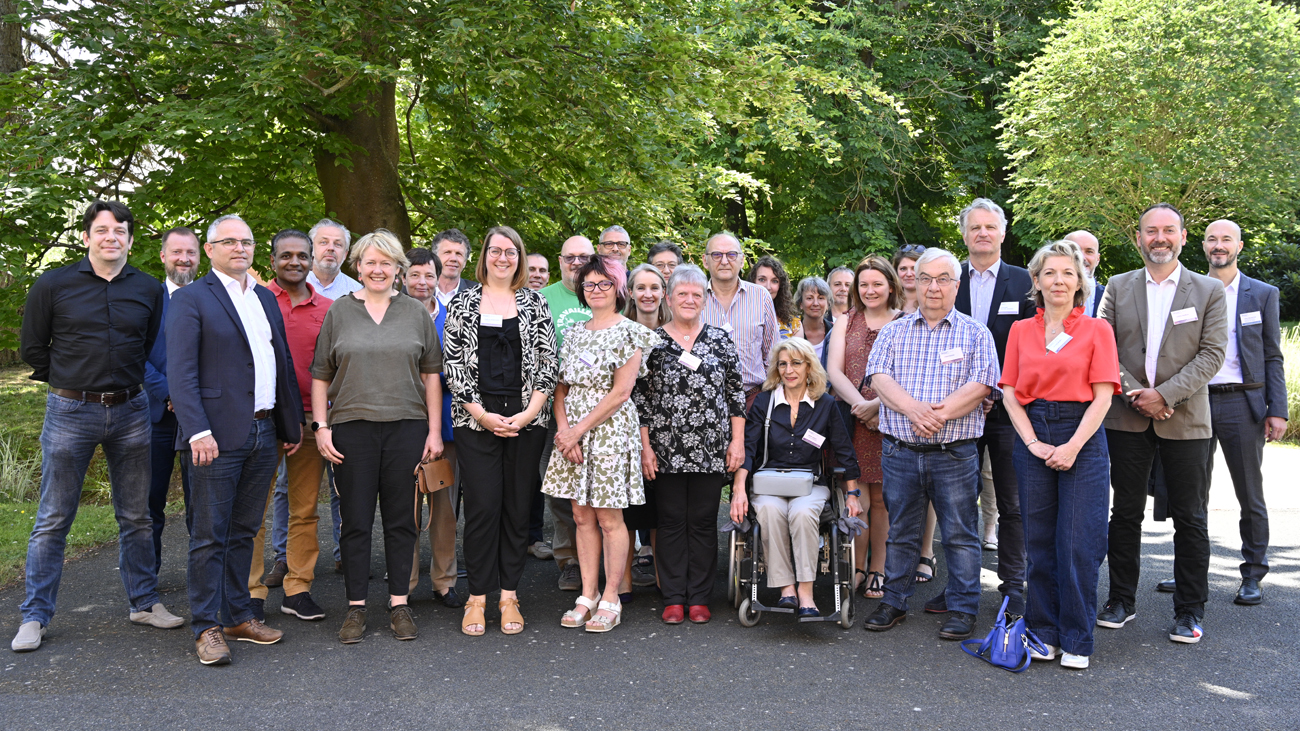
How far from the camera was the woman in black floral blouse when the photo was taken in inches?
189

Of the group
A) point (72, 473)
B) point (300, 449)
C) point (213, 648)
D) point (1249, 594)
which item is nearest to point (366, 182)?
point (300, 449)

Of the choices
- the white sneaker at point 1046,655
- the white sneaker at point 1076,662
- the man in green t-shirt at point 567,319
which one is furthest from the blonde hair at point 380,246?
the white sneaker at point 1076,662

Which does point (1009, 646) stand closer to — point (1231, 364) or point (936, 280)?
point (936, 280)

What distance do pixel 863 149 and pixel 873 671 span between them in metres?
13.7

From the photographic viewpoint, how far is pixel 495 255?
462 centimetres

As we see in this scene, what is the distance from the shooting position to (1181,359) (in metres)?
4.52

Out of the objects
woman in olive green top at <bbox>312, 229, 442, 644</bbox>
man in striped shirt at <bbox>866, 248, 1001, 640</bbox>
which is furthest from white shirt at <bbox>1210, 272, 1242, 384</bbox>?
woman in olive green top at <bbox>312, 229, 442, 644</bbox>

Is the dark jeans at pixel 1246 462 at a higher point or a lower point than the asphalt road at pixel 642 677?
higher

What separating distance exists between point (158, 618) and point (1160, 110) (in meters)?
17.5

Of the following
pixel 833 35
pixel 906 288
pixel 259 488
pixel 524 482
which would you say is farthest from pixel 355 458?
pixel 833 35

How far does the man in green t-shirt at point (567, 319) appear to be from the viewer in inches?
212

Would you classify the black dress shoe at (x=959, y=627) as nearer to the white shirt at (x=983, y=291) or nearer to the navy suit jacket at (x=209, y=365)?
the white shirt at (x=983, y=291)

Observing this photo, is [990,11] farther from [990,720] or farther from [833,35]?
[990,720]

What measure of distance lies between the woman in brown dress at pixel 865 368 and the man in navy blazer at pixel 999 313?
1.45 ft
